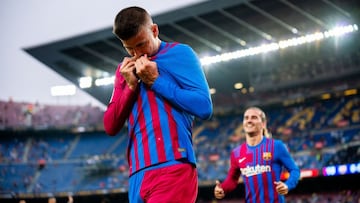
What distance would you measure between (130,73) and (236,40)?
2951 centimetres

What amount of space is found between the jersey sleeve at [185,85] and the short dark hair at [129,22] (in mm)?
277

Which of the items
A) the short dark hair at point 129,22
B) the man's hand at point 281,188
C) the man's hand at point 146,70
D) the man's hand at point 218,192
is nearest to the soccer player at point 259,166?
the man's hand at point 218,192

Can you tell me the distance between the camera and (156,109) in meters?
2.85

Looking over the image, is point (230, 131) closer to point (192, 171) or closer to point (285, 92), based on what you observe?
point (285, 92)

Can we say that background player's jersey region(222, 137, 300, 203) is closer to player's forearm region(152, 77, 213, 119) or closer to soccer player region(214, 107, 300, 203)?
soccer player region(214, 107, 300, 203)

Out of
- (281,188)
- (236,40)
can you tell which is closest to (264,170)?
(281,188)

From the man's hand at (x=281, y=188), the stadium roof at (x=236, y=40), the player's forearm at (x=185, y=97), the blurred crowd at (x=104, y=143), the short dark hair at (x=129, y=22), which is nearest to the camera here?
the short dark hair at (x=129, y=22)

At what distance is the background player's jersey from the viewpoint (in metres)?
6.85

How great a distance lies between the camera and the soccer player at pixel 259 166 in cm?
685

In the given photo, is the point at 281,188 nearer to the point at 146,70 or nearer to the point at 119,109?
the point at 119,109

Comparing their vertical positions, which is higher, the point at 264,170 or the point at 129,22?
the point at 129,22

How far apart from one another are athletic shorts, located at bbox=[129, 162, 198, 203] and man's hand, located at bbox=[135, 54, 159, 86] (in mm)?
463

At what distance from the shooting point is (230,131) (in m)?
34.5

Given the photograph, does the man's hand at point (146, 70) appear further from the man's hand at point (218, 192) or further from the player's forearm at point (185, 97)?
the man's hand at point (218, 192)
